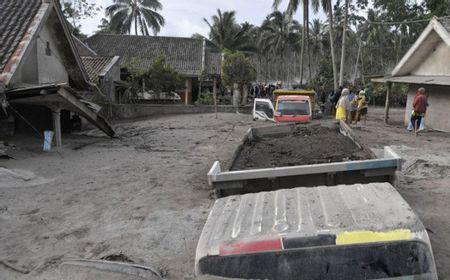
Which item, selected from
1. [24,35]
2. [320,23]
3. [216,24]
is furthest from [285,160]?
[320,23]

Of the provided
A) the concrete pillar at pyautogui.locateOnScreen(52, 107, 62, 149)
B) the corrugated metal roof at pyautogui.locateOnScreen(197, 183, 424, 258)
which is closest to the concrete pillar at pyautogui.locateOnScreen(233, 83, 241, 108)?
the concrete pillar at pyautogui.locateOnScreen(52, 107, 62, 149)

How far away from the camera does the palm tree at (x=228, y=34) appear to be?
168 ft

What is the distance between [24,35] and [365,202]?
14316 mm

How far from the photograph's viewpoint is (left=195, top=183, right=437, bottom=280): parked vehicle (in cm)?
366

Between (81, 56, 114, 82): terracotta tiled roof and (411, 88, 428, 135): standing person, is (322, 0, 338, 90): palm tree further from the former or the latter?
(81, 56, 114, 82): terracotta tiled roof

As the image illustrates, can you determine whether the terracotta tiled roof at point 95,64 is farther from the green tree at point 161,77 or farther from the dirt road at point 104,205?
the dirt road at point 104,205

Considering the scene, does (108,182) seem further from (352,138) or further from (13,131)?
(13,131)

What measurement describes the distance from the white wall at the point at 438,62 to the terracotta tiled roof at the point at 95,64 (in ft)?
57.0

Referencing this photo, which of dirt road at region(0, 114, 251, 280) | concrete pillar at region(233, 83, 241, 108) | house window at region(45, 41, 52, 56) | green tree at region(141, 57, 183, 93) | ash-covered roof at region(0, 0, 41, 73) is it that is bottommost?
dirt road at region(0, 114, 251, 280)

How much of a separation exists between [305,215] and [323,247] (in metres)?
0.58

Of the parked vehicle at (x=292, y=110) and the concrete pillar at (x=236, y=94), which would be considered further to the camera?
the concrete pillar at (x=236, y=94)

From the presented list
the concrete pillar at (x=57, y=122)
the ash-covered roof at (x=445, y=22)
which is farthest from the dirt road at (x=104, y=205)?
the ash-covered roof at (x=445, y=22)

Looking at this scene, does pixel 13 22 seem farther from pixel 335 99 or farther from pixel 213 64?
pixel 213 64

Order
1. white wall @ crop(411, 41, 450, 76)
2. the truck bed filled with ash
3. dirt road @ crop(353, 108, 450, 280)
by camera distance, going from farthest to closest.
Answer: white wall @ crop(411, 41, 450, 76)
the truck bed filled with ash
dirt road @ crop(353, 108, 450, 280)
